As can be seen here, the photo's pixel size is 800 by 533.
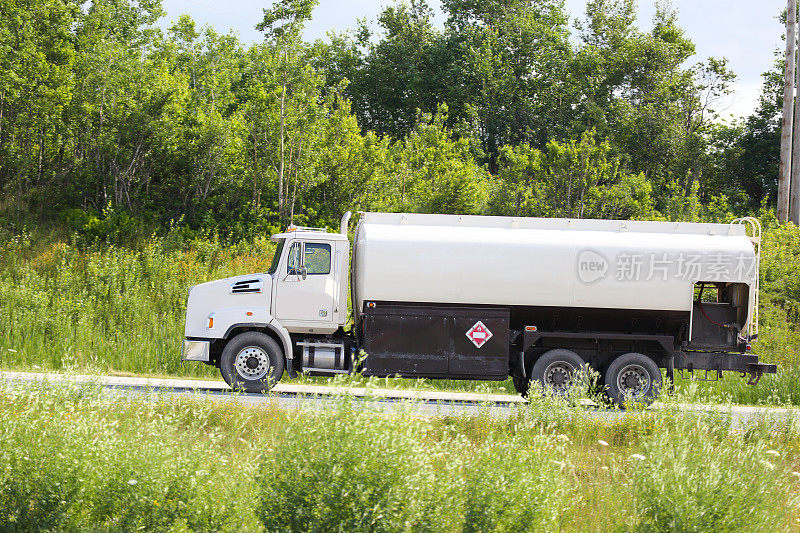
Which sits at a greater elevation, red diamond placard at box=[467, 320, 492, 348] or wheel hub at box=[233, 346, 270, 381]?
red diamond placard at box=[467, 320, 492, 348]

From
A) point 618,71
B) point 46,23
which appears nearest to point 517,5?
point 618,71

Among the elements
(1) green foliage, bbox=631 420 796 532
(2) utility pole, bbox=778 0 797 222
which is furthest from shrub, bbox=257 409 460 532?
(2) utility pole, bbox=778 0 797 222

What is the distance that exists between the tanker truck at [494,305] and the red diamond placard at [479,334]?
2 cm

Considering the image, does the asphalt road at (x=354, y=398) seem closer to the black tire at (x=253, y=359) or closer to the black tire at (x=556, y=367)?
the black tire at (x=253, y=359)

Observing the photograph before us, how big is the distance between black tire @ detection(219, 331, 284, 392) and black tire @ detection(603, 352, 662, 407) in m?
5.57

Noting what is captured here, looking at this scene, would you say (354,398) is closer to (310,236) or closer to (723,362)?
(310,236)

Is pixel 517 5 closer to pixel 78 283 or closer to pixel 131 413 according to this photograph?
pixel 78 283

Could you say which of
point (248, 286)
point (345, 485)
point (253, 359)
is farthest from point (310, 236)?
point (345, 485)

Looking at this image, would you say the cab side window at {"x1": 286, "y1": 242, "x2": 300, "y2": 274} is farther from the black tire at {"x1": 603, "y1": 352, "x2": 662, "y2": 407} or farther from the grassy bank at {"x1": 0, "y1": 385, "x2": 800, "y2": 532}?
the grassy bank at {"x1": 0, "y1": 385, "x2": 800, "y2": 532}

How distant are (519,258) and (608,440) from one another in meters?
4.14

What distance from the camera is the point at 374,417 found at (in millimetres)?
6098

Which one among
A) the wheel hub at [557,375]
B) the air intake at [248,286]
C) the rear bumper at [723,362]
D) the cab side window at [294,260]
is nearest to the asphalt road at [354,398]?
→ the wheel hub at [557,375]

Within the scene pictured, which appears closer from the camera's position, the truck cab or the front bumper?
the front bumper

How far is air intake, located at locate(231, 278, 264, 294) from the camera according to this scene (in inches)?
552
